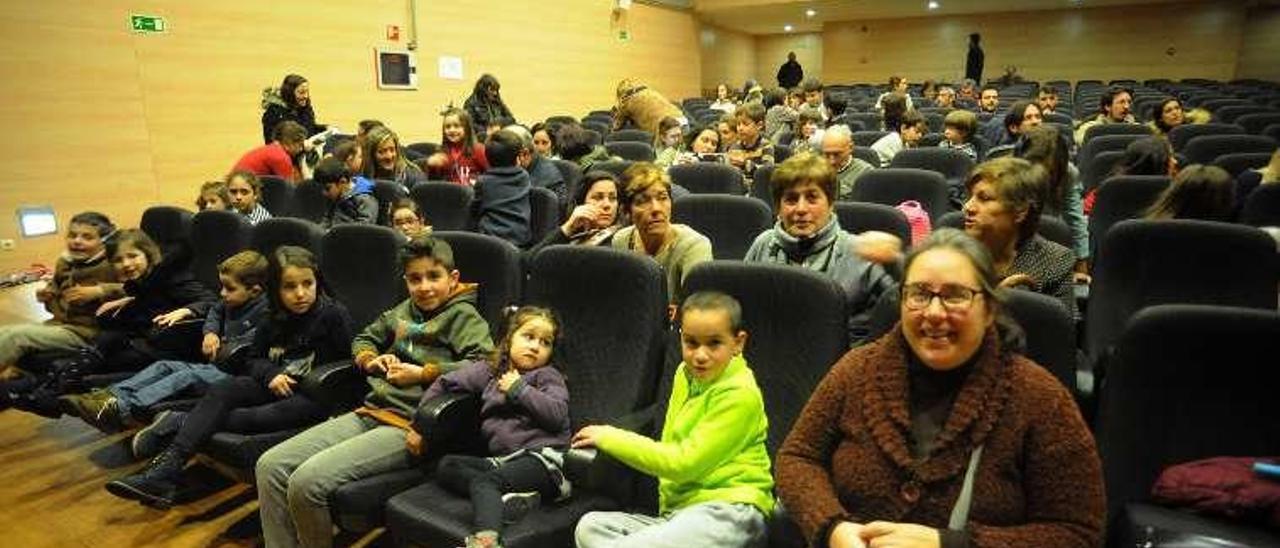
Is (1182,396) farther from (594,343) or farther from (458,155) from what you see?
(458,155)

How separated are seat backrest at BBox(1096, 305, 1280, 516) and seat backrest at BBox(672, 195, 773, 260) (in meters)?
1.81

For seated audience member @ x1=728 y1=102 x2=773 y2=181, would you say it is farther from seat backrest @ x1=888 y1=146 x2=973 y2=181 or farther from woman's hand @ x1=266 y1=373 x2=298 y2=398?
woman's hand @ x1=266 y1=373 x2=298 y2=398

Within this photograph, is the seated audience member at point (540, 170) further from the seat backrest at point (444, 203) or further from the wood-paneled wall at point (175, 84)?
the wood-paneled wall at point (175, 84)

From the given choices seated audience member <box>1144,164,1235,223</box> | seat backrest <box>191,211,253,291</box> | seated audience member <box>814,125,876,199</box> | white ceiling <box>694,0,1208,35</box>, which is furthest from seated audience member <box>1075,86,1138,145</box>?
white ceiling <box>694,0,1208,35</box>

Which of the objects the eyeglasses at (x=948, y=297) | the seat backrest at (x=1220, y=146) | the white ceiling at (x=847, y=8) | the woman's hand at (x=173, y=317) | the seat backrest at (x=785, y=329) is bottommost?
the woman's hand at (x=173, y=317)

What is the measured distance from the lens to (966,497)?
1.34 metres

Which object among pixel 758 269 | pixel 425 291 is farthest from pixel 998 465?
pixel 425 291

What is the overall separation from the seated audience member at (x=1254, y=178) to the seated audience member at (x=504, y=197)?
3.46 meters

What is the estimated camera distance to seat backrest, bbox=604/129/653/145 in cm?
692

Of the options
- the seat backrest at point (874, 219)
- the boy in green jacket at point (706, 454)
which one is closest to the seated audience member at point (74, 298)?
the boy in green jacket at point (706, 454)

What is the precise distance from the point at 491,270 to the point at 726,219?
126 cm

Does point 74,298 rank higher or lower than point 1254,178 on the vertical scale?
lower

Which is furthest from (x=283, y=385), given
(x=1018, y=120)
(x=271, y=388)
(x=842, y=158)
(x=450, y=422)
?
(x=1018, y=120)

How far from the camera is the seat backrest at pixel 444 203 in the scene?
418 cm
